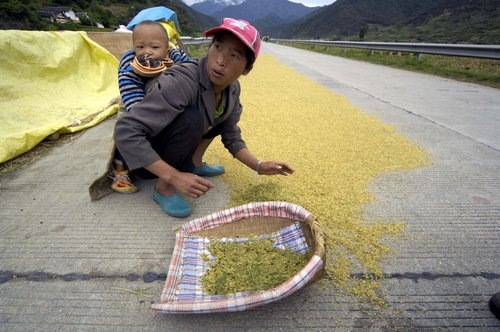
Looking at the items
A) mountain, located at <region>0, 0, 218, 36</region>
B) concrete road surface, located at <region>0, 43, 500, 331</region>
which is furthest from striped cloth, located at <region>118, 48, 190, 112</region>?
mountain, located at <region>0, 0, 218, 36</region>

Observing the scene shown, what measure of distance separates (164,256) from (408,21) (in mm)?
77641

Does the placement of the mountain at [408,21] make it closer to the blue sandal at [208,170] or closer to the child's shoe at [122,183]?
the blue sandal at [208,170]

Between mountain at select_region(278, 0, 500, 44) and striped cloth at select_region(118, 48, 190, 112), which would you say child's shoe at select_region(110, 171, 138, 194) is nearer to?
striped cloth at select_region(118, 48, 190, 112)

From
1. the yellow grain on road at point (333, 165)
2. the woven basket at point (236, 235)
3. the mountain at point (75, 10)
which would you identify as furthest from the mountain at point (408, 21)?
the woven basket at point (236, 235)

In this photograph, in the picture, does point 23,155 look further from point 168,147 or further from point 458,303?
point 458,303

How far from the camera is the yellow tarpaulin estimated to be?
266 cm

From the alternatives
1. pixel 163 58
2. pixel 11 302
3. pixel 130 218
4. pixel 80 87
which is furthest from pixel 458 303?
pixel 80 87

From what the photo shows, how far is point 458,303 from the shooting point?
1.22m

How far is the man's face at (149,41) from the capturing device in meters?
2.12

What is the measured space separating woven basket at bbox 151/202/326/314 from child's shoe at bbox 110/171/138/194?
2.10ft

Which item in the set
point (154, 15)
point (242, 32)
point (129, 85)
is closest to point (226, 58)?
point (242, 32)

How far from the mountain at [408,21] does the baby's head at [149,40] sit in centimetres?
4209

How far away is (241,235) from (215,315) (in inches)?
18.1

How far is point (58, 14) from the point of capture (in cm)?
3047
